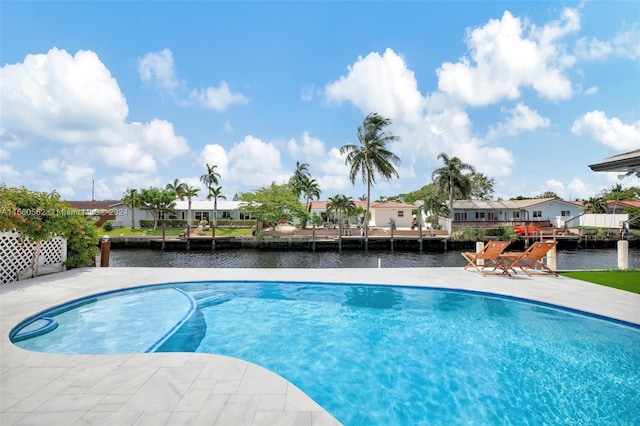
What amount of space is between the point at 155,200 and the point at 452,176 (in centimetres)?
4044

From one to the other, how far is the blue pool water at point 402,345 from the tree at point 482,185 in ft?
203

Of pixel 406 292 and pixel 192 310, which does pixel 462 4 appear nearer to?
pixel 406 292

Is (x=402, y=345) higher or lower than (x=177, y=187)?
lower

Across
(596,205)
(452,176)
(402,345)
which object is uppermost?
(452,176)

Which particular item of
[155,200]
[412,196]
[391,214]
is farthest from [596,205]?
[155,200]

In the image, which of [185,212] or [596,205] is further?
[185,212]

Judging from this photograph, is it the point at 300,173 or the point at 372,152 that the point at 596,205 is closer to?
the point at 372,152

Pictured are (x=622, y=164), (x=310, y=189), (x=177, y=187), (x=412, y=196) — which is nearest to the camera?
(x=622, y=164)

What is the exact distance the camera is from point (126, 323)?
628cm

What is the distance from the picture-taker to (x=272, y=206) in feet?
118

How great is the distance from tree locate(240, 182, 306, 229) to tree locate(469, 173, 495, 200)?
43089 mm

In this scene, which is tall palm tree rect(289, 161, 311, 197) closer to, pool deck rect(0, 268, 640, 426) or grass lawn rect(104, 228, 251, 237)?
grass lawn rect(104, 228, 251, 237)

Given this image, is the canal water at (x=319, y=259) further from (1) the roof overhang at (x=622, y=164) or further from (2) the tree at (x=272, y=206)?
(1) the roof overhang at (x=622, y=164)

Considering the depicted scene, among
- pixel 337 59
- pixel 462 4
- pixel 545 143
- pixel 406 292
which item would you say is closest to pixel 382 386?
pixel 406 292
